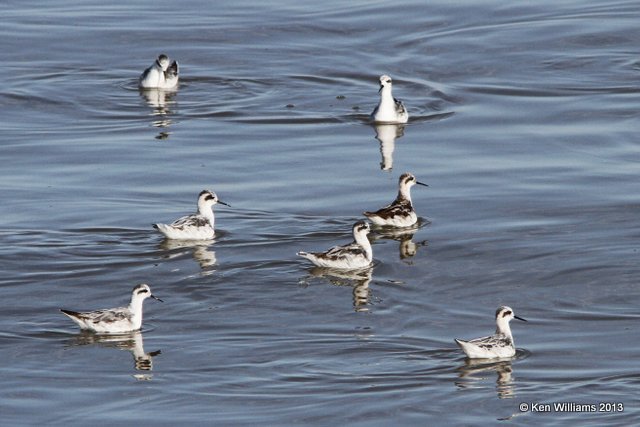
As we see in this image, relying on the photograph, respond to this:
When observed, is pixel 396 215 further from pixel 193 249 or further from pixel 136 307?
pixel 136 307

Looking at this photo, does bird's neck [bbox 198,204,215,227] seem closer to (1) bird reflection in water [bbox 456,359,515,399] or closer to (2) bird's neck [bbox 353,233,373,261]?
(2) bird's neck [bbox 353,233,373,261]

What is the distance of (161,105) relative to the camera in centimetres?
3075

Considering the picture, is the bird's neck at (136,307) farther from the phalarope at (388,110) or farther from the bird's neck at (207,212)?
the phalarope at (388,110)

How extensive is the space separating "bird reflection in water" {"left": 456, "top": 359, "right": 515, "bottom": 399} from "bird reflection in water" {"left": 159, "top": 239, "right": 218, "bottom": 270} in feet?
16.8

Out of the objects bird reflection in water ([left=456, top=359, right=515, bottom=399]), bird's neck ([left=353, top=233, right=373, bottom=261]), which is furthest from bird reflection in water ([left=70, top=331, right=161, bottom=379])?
bird's neck ([left=353, top=233, right=373, bottom=261])

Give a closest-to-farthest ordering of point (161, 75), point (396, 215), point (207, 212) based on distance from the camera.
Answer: point (207, 212)
point (396, 215)
point (161, 75)

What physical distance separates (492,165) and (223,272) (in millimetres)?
Answer: 6784

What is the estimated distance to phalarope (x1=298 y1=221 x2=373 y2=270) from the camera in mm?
20891

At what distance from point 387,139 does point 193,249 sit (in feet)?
23.4

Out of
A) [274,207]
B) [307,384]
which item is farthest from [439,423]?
[274,207]

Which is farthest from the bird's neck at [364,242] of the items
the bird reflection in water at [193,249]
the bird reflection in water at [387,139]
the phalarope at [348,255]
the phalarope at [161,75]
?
the phalarope at [161,75]

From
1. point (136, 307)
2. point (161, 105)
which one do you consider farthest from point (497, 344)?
point (161, 105)

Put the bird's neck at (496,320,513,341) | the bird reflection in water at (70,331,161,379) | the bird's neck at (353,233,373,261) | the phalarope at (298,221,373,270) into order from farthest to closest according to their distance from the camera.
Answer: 1. the bird's neck at (353,233,373,261)
2. the phalarope at (298,221,373,270)
3. the bird reflection in water at (70,331,161,379)
4. the bird's neck at (496,320,513,341)

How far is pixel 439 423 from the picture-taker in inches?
627
